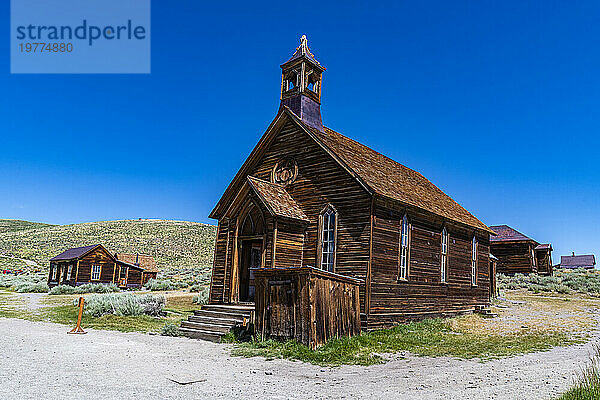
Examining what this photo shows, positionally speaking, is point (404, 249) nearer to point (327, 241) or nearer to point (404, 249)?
point (404, 249)

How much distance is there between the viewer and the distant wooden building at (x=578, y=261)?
63375 mm

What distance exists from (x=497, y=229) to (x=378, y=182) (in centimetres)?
3560

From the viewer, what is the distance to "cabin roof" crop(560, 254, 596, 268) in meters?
63.6

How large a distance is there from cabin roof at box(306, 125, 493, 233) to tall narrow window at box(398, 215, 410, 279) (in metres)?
0.86

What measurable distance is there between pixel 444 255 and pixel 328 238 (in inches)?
228

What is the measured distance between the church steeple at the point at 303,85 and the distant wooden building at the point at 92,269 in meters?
34.3

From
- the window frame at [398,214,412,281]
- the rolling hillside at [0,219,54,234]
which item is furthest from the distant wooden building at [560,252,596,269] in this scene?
the rolling hillside at [0,219,54,234]

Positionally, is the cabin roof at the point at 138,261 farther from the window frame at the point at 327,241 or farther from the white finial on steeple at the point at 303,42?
the window frame at the point at 327,241

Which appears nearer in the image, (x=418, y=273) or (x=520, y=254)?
(x=418, y=273)

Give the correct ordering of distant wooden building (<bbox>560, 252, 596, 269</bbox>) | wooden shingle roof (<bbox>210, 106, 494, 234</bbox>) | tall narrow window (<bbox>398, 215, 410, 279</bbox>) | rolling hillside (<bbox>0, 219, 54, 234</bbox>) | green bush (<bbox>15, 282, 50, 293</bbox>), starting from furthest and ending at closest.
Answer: rolling hillside (<bbox>0, 219, 54, 234</bbox>), distant wooden building (<bbox>560, 252, 596, 269</bbox>), green bush (<bbox>15, 282, 50, 293</bbox>), tall narrow window (<bbox>398, 215, 410, 279</bbox>), wooden shingle roof (<bbox>210, 106, 494, 234</bbox>)

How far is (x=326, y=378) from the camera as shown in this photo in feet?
29.2

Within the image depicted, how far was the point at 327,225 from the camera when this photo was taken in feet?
53.7

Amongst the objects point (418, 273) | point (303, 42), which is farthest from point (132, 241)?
point (418, 273)

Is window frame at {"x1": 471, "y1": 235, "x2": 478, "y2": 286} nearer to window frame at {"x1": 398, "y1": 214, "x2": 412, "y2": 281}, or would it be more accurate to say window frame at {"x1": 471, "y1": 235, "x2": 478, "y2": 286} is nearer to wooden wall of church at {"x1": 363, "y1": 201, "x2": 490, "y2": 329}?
wooden wall of church at {"x1": 363, "y1": 201, "x2": 490, "y2": 329}
